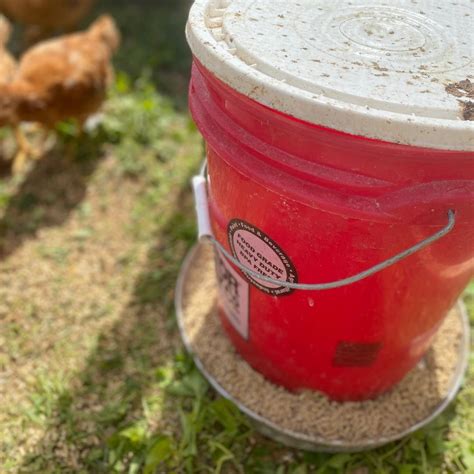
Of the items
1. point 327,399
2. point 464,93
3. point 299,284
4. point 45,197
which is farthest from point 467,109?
point 45,197

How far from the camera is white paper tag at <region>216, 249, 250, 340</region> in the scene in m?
1.40

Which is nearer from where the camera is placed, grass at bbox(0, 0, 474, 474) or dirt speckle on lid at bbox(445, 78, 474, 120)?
dirt speckle on lid at bbox(445, 78, 474, 120)

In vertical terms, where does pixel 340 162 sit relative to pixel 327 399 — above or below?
above

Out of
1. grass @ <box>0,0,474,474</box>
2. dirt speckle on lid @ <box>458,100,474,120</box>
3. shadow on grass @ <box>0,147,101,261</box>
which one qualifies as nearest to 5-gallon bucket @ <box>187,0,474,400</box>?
dirt speckle on lid @ <box>458,100,474,120</box>

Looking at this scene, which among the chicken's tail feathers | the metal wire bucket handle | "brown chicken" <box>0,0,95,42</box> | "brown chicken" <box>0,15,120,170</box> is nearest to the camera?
the metal wire bucket handle

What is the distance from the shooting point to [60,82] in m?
2.28

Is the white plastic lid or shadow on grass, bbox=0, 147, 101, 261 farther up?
the white plastic lid

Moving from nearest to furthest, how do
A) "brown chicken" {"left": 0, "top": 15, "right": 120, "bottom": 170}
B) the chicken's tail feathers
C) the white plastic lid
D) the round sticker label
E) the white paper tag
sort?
1. the white plastic lid
2. the round sticker label
3. the white paper tag
4. "brown chicken" {"left": 0, "top": 15, "right": 120, "bottom": 170}
5. the chicken's tail feathers

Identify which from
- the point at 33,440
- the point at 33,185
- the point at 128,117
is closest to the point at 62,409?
the point at 33,440

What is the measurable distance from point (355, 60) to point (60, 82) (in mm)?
1652

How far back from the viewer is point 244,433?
1636 millimetres

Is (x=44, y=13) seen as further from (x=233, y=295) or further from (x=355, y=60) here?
(x=355, y=60)

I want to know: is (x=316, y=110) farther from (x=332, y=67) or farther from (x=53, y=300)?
(x=53, y=300)

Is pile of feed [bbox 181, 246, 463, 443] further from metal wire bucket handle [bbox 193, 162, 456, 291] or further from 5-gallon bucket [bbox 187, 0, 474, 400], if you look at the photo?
metal wire bucket handle [bbox 193, 162, 456, 291]
